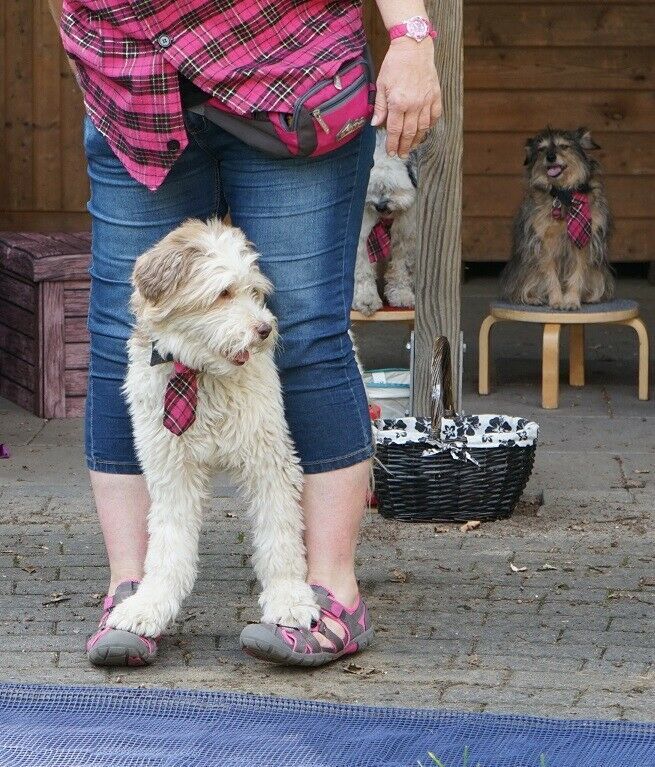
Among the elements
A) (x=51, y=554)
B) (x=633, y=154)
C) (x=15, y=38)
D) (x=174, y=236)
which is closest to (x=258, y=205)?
(x=174, y=236)

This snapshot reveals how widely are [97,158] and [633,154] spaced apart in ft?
22.2

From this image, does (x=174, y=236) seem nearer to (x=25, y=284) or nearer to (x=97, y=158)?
(x=97, y=158)

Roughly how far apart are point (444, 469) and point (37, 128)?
213 inches

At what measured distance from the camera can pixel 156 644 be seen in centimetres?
294

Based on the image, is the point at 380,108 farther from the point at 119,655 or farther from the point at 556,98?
the point at 556,98

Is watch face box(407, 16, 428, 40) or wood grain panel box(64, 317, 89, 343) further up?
watch face box(407, 16, 428, 40)

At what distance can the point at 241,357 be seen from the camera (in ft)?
9.06

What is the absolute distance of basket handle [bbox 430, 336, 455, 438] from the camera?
3.98m

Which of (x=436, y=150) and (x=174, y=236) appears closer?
(x=174, y=236)

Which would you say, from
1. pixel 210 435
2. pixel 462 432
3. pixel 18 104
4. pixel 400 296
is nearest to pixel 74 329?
pixel 400 296

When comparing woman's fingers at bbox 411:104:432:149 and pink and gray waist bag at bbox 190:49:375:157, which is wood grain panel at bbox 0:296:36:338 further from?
woman's fingers at bbox 411:104:432:149

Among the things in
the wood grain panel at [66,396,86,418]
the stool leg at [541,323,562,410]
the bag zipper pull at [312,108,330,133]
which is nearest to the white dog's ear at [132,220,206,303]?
the bag zipper pull at [312,108,330,133]

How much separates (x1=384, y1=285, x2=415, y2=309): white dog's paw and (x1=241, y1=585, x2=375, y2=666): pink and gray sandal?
2.88m

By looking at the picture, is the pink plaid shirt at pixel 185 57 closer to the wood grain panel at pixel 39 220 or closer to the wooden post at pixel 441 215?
the wooden post at pixel 441 215
